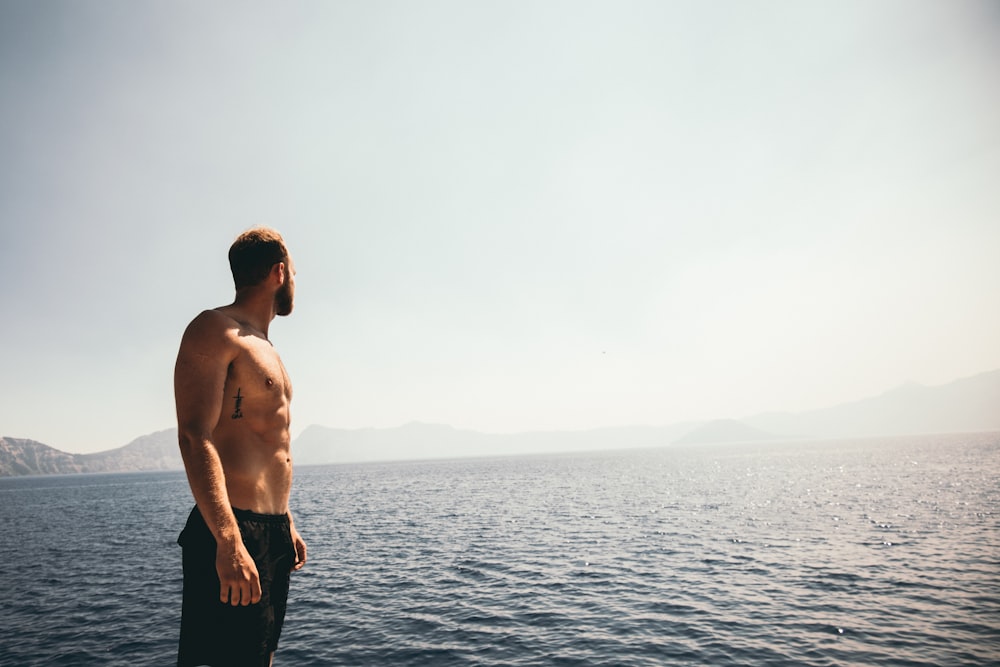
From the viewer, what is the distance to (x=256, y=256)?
370 centimetres

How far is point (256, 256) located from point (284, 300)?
47cm

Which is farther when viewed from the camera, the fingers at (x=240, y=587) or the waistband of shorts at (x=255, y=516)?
the waistband of shorts at (x=255, y=516)

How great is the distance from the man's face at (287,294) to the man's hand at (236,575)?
1.87m

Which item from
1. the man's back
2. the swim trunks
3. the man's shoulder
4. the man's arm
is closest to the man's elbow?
the man's arm

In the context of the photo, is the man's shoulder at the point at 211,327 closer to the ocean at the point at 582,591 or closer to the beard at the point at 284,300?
the beard at the point at 284,300

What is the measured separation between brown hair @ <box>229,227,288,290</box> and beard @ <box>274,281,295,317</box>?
0.25 metres

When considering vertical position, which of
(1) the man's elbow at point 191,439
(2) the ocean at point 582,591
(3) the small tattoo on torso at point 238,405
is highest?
(3) the small tattoo on torso at point 238,405

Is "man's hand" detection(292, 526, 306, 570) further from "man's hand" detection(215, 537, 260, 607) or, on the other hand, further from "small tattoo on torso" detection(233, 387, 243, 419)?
"small tattoo on torso" detection(233, 387, 243, 419)

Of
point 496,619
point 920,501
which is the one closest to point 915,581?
point 496,619

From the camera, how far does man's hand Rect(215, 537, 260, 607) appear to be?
286 cm

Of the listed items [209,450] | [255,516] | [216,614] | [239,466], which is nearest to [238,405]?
[239,466]

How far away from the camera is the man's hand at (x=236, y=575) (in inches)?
113

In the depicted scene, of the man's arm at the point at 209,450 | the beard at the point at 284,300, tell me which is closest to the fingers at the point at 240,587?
the man's arm at the point at 209,450

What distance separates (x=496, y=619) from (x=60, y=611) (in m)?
18.8
